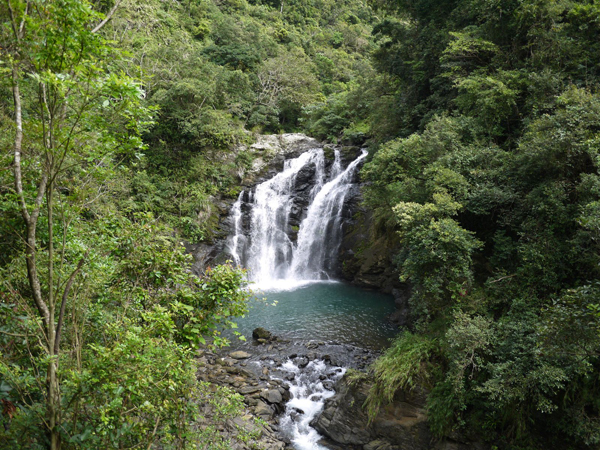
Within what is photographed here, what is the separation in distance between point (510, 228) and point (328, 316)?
28.0ft

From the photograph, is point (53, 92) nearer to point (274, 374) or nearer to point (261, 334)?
point (274, 374)

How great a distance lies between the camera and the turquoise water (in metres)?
13.5

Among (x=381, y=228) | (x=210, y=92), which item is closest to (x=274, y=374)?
(x=381, y=228)

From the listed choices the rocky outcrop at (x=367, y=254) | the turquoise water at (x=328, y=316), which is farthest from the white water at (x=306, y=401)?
the rocky outcrop at (x=367, y=254)

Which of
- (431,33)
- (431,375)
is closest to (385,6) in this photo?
(431,33)

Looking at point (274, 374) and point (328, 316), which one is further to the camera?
point (328, 316)

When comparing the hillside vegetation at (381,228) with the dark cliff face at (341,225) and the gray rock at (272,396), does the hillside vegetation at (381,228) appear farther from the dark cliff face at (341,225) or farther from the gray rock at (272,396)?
the gray rock at (272,396)

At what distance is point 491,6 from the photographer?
42.4 ft

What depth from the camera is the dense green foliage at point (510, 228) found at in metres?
6.37

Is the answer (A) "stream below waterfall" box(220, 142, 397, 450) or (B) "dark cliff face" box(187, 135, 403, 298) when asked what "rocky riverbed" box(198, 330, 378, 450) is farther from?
(B) "dark cliff face" box(187, 135, 403, 298)

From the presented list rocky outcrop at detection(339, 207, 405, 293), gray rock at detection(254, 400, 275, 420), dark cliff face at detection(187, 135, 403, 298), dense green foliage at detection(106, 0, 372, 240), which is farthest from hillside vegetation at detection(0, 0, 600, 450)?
rocky outcrop at detection(339, 207, 405, 293)

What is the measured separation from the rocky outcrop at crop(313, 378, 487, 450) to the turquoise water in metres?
4.07

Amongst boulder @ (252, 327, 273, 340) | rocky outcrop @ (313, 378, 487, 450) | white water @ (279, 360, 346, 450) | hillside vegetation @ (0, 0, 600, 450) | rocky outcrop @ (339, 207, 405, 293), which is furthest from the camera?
rocky outcrop @ (339, 207, 405, 293)

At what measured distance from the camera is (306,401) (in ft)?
32.4
